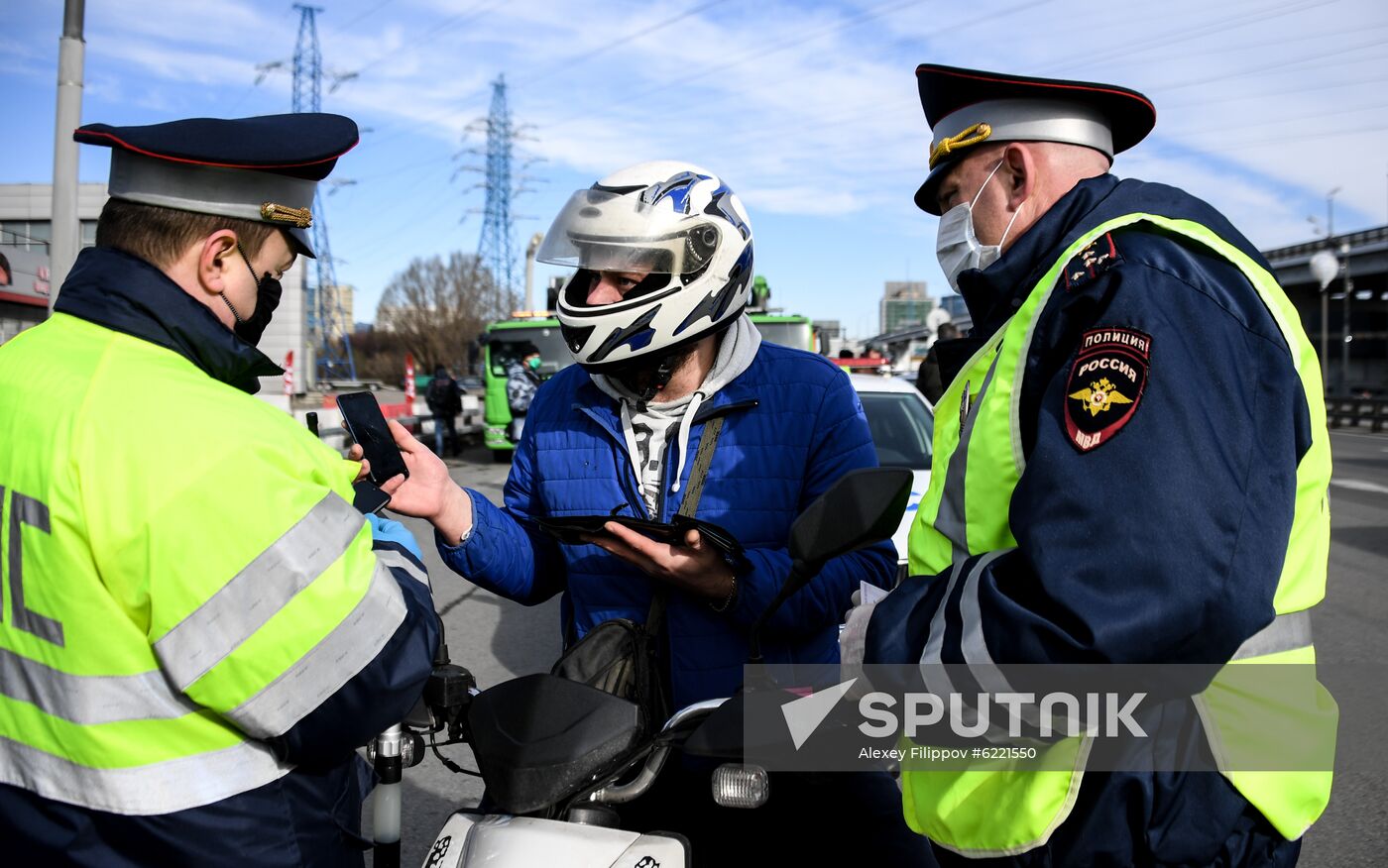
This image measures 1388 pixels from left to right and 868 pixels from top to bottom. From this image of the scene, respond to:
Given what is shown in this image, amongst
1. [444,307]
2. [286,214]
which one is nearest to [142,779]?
[286,214]

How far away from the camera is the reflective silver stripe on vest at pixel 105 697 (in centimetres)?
152

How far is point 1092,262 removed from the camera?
147cm

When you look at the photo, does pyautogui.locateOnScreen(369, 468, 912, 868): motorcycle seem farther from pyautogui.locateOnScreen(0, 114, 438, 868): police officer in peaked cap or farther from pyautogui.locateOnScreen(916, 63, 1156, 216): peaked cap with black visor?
pyautogui.locateOnScreen(916, 63, 1156, 216): peaked cap with black visor

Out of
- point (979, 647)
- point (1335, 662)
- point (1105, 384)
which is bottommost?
point (1335, 662)

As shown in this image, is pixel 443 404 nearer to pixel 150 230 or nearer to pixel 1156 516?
pixel 150 230

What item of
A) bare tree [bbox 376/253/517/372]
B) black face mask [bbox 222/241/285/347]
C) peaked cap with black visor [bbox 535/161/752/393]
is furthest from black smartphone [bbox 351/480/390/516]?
bare tree [bbox 376/253/517/372]

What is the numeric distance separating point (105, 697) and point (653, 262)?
1.42 meters

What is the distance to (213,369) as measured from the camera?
1729mm

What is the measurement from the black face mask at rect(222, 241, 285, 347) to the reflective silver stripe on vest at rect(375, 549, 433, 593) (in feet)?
1.45

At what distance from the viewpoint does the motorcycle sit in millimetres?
1522

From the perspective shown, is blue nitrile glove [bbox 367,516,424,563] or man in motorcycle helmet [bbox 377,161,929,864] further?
man in motorcycle helmet [bbox 377,161,929,864]

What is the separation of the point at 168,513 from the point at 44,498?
20 centimetres

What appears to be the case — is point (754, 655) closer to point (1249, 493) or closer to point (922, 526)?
point (922, 526)

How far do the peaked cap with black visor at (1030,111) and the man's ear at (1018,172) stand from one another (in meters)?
0.02
